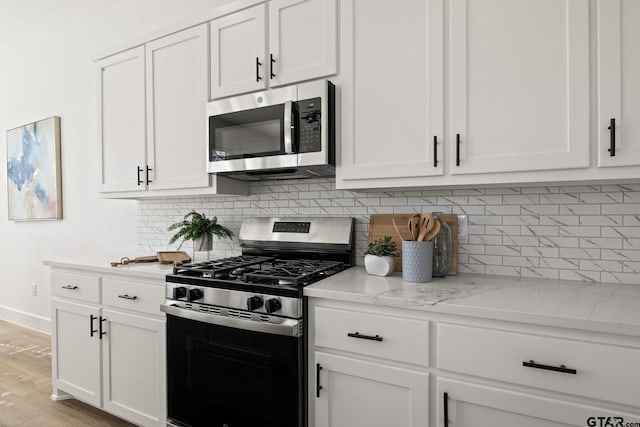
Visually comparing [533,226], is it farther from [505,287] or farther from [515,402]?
[515,402]

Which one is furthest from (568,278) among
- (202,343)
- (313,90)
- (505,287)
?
(202,343)

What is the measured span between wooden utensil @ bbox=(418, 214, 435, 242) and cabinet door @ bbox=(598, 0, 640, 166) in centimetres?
64

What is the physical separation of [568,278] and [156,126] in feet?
7.96

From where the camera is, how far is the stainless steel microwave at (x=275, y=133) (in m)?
1.76

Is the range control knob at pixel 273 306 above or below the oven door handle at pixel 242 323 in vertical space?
above

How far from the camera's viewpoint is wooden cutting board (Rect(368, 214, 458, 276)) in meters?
1.77

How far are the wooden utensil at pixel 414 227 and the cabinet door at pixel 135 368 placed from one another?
1.36 metres

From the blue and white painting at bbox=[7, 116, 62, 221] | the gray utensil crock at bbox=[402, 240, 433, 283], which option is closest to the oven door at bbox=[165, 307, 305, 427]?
the gray utensil crock at bbox=[402, 240, 433, 283]

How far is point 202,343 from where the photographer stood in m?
1.74

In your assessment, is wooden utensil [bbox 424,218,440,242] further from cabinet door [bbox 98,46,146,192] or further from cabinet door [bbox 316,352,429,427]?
cabinet door [bbox 98,46,146,192]

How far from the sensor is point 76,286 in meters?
2.30

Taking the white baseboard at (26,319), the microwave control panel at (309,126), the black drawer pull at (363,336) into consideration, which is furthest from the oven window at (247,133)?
the white baseboard at (26,319)

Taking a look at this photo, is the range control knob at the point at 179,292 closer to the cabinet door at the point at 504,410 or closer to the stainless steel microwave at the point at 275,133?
the stainless steel microwave at the point at 275,133

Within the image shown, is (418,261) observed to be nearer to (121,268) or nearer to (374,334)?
(374,334)
